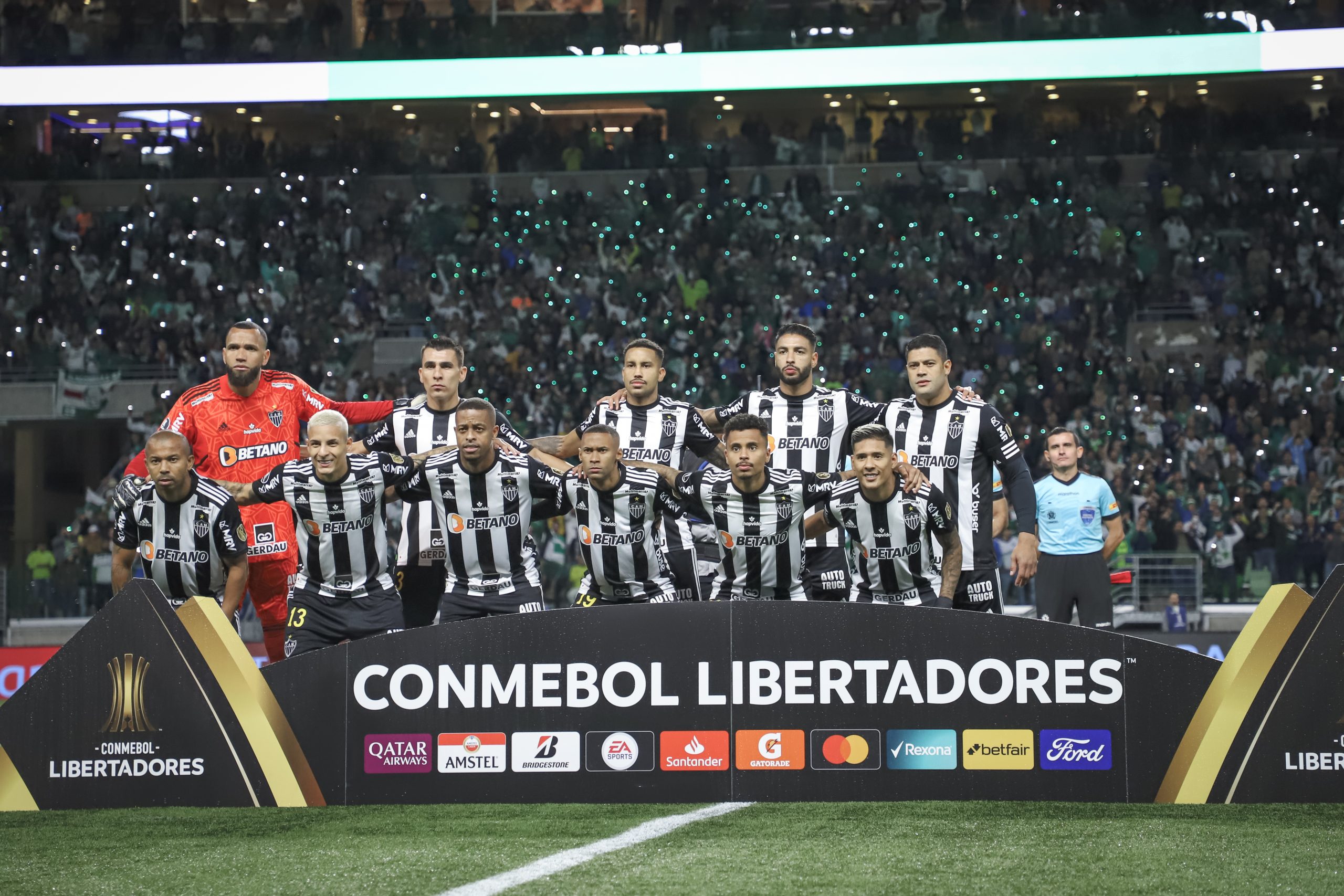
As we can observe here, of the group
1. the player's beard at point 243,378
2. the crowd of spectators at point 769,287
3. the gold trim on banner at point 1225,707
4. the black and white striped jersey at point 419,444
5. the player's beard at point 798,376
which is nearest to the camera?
the gold trim on banner at point 1225,707

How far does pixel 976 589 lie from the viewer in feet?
24.1

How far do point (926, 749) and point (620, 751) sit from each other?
48.4 inches

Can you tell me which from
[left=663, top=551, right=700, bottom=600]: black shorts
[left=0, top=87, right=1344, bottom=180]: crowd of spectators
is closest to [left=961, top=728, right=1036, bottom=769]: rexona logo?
[left=663, top=551, right=700, bottom=600]: black shorts

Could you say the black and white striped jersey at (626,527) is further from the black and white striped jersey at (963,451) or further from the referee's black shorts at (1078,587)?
the referee's black shorts at (1078,587)

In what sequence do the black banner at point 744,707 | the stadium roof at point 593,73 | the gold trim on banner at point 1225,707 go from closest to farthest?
the gold trim on banner at point 1225,707
the black banner at point 744,707
the stadium roof at point 593,73

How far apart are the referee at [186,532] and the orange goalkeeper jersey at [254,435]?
67cm

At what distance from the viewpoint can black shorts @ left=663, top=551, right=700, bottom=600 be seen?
765cm

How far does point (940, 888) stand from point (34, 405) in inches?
706

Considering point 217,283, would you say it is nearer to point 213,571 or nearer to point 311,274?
point 311,274

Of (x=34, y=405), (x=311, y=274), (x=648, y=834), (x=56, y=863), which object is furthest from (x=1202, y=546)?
(x=34, y=405)

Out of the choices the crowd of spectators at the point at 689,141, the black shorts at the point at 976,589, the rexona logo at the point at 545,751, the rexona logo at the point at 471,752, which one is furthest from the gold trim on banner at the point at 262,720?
the crowd of spectators at the point at 689,141

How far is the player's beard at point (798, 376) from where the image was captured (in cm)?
730

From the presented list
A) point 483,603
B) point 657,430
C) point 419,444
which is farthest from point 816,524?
point 419,444

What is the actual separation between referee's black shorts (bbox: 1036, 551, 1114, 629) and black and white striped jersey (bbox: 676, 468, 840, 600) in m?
3.20
